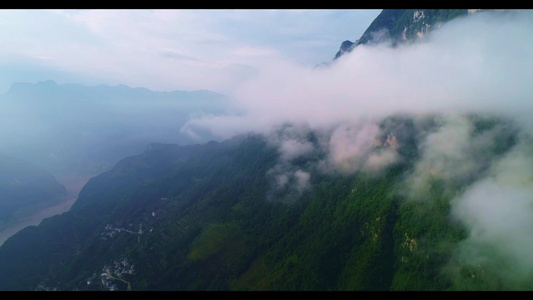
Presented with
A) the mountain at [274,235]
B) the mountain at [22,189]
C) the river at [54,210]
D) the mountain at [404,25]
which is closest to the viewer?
the mountain at [274,235]

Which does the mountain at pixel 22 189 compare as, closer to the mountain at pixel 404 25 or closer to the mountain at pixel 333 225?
the mountain at pixel 333 225

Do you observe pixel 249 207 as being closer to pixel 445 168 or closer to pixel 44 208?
pixel 445 168

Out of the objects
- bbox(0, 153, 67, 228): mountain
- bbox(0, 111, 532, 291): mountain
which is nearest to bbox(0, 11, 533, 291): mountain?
bbox(0, 111, 532, 291): mountain

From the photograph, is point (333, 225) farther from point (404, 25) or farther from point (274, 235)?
point (404, 25)

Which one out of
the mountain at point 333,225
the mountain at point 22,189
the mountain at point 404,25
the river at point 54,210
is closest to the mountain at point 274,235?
the mountain at point 333,225

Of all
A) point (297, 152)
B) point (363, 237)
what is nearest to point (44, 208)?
point (297, 152)

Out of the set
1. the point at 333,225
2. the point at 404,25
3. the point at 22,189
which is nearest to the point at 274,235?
the point at 333,225
